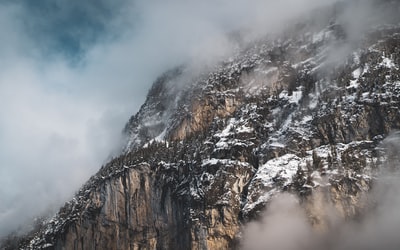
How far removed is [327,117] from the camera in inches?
6698

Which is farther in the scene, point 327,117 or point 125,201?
point 125,201

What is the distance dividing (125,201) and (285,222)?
61558 mm

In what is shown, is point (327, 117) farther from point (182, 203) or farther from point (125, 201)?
point (125, 201)

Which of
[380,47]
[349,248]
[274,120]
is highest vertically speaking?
[380,47]

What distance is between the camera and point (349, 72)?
181000mm

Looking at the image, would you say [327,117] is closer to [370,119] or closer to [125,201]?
[370,119]

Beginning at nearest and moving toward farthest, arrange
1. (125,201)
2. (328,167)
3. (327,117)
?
(328,167) → (327,117) → (125,201)

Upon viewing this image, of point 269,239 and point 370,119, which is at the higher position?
point 370,119

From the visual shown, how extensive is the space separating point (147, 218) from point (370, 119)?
2948 inches

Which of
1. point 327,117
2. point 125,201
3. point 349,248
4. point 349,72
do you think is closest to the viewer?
point 349,248

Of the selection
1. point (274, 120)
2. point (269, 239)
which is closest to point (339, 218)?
point (269, 239)

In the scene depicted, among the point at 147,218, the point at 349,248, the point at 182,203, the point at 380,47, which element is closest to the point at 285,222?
the point at 349,248

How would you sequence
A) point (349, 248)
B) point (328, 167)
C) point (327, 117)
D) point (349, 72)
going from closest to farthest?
point (349, 248)
point (328, 167)
point (327, 117)
point (349, 72)

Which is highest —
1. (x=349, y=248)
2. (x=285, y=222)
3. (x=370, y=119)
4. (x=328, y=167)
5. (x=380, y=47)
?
(x=380, y=47)
